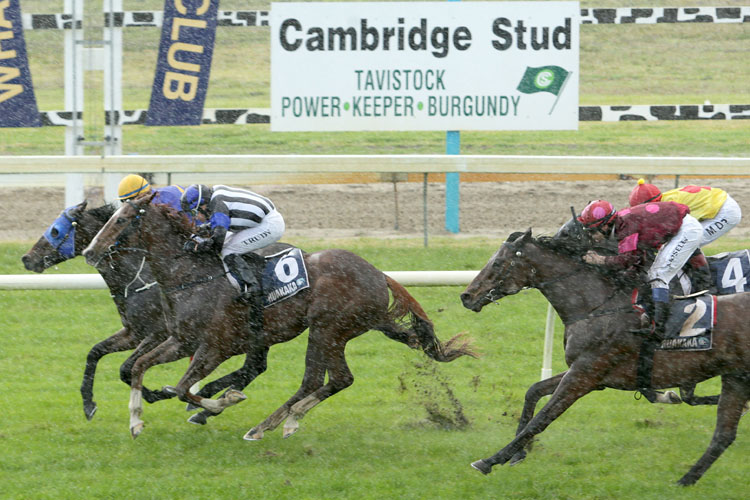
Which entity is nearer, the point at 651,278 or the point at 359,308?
the point at 651,278

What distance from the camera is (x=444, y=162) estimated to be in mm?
9547

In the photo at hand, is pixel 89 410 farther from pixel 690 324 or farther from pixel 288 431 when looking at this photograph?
pixel 690 324

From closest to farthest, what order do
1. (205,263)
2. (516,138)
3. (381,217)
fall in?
1. (205,263)
2. (381,217)
3. (516,138)

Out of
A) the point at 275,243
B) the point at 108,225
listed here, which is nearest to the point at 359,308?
the point at 275,243

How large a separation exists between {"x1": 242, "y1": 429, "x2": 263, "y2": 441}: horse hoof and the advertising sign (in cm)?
516

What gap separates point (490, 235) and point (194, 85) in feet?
10.4

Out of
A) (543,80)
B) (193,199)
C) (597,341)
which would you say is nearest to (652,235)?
(597,341)

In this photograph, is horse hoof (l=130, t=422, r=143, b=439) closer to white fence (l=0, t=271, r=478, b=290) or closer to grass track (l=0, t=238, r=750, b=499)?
grass track (l=0, t=238, r=750, b=499)

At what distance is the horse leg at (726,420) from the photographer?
4.96 m

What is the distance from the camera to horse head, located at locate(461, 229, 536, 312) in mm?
5285

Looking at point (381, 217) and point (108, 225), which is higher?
point (108, 225)

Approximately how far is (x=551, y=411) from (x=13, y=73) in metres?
6.83

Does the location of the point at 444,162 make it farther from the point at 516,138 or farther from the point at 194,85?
the point at 516,138

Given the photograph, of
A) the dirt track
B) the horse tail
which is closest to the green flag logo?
the dirt track
